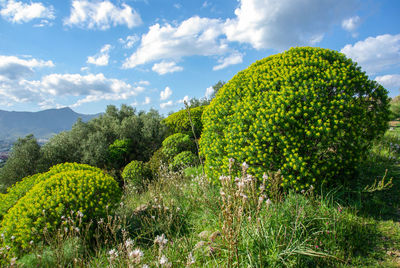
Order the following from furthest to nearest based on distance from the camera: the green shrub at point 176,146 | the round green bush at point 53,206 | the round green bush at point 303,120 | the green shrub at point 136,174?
the green shrub at point 176,146 → the green shrub at point 136,174 → the round green bush at point 53,206 → the round green bush at point 303,120

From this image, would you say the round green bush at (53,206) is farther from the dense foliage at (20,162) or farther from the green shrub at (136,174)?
the dense foliage at (20,162)

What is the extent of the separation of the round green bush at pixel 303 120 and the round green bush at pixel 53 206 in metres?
2.64

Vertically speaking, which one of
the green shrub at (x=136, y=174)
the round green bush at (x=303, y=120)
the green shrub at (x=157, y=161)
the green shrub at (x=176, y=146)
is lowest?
the green shrub at (x=136, y=174)

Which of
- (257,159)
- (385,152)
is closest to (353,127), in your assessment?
→ (257,159)

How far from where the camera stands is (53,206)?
4.21 meters

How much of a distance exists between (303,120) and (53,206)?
17.0 feet

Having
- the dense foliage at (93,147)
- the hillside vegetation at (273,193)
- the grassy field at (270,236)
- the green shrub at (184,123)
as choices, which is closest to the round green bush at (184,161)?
the hillside vegetation at (273,193)

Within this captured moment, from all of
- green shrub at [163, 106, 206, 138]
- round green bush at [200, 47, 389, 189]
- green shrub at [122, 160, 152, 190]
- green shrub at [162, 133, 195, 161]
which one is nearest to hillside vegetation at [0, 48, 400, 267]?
round green bush at [200, 47, 389, 189]

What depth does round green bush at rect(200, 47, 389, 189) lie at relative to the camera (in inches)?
148

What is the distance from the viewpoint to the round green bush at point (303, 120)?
3.76 metres

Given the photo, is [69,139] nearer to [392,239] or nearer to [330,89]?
[330,89]

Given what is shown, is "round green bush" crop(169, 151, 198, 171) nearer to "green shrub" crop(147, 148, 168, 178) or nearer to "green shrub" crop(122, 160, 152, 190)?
"green shrub" crop(147, 148, 168, 178)

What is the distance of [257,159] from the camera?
4.00 m

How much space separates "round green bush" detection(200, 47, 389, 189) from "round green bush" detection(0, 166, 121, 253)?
2642mm
